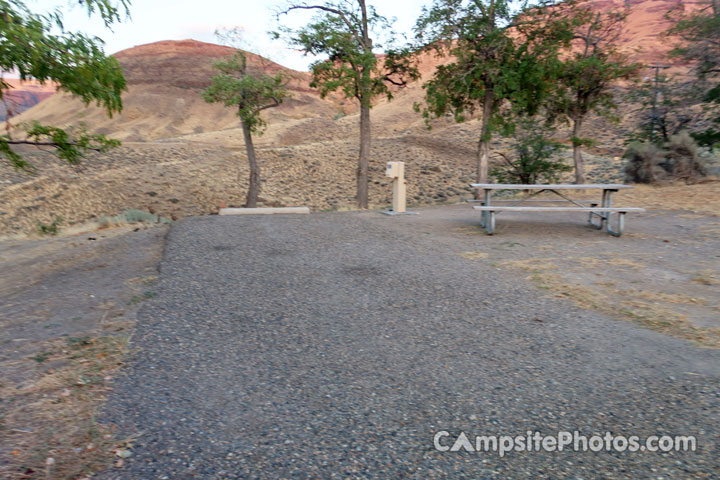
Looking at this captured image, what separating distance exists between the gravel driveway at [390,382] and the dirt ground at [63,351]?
17 cm

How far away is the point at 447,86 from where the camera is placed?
50.3ft

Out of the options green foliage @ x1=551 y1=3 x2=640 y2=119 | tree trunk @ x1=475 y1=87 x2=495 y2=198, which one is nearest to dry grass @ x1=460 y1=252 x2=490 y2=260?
tree trunk @ x1=475 y1=87 x2=495 y2=198

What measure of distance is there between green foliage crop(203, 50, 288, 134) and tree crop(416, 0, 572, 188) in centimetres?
547

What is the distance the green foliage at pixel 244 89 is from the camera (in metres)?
17.0

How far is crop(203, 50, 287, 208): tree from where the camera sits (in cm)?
1703

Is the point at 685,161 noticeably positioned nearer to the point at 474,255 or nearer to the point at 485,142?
the point at 485,142

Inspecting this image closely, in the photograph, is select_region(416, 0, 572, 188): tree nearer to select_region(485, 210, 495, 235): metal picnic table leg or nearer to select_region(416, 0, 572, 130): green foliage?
select_region(416, 0, 572, 130): green foliage

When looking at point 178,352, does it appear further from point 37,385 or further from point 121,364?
point 37,385

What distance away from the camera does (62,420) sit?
2607mm

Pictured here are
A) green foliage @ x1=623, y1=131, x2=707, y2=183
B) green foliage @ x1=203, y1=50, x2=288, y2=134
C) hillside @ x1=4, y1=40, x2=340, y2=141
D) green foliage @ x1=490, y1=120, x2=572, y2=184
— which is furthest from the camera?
hillside @ x1=4, y1=40, x2=340, y2=141

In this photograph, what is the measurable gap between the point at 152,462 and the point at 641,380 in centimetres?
273

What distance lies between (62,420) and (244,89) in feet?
52.7

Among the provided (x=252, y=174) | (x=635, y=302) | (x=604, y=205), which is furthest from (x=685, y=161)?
(x=252, y=174)

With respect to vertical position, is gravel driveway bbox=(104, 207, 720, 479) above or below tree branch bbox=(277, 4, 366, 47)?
below
